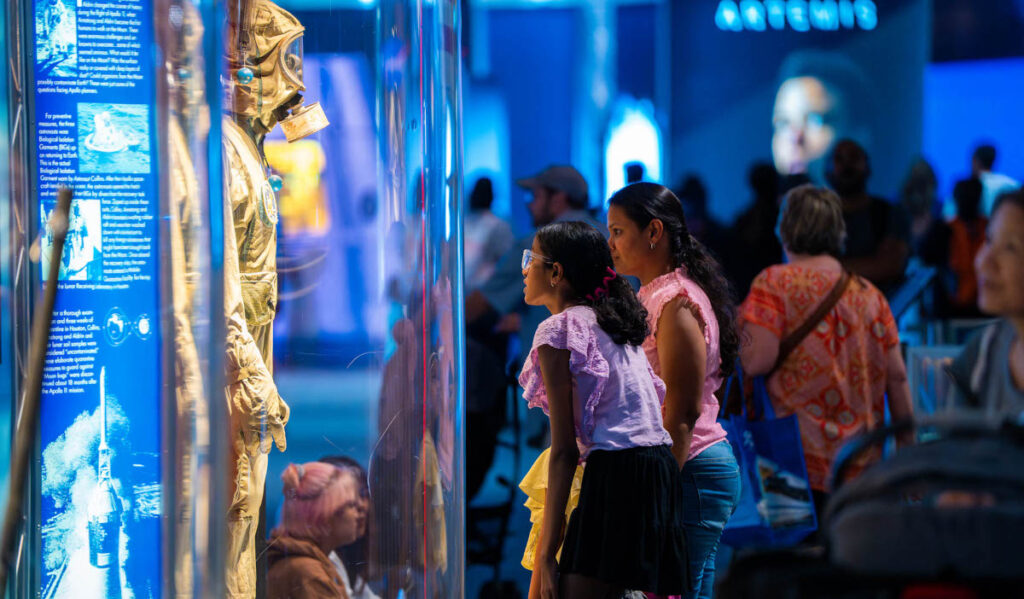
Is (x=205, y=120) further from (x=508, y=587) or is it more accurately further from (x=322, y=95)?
(x=508, y=587)

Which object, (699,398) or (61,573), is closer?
(61,573)

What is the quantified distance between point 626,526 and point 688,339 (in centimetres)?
45

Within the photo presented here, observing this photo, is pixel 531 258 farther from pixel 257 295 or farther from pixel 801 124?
pixel 801 124

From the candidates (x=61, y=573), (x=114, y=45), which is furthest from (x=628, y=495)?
(x=114, y=45)

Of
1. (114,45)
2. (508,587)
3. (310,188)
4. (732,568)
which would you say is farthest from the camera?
(508,587)

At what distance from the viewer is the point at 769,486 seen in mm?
2941

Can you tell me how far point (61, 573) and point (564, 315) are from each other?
1110mm

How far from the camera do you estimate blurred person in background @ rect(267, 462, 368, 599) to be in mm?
1889

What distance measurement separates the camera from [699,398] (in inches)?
91.7

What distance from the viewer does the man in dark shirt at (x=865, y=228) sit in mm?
4371

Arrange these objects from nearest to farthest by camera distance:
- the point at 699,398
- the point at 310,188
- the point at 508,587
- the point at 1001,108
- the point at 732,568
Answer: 1. the point at 732,568
2. the point at 310,188
3. the point at 699,398
4. the point at 508,587
5. the point at 1001,108

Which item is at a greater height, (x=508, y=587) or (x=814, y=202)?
(x=814, y=202)

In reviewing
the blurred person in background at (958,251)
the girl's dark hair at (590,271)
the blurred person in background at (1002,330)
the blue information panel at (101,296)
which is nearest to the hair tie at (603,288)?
the girl's dark hair at (590,271)

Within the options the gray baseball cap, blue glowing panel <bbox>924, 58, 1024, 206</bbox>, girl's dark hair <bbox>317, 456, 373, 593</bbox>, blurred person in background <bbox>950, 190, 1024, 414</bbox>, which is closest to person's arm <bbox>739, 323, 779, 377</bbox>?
the gray baseball cap
